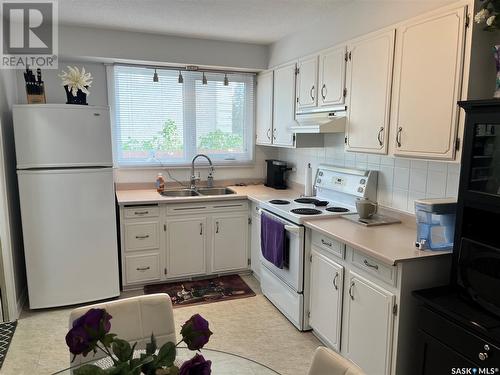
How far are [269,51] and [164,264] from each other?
102 inches

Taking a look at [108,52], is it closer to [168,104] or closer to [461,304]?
[168,104]

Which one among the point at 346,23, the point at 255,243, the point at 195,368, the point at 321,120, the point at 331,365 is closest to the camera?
the point at 195,368

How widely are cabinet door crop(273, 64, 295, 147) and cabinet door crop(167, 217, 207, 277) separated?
1.17m

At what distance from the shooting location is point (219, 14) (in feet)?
10.3

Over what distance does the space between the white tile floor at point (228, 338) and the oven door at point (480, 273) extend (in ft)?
3.97

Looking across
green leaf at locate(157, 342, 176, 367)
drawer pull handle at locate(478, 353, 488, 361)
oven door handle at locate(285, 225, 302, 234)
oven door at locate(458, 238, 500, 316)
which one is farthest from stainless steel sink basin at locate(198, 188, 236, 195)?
green leaf at locate(157, 342, 176, 367)

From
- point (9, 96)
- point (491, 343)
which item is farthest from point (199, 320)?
point (9, 96)

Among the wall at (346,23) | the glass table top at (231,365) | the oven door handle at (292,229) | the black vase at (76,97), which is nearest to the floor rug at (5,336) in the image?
the glass table top at (231,365)

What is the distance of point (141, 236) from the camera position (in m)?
3.64

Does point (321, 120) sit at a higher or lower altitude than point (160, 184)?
higher

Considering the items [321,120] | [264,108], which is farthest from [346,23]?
[264,108]

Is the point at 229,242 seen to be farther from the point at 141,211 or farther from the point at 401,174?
the point at 401,174

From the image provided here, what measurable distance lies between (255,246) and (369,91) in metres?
2.00

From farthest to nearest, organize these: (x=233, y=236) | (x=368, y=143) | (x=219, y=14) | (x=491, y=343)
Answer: (x=233, y=236) < (x=219, y=14) < (x=368, y=143) < (x=491, y=343)
